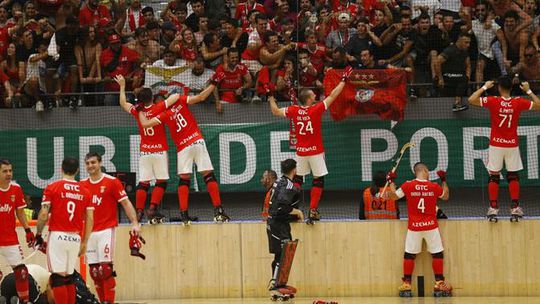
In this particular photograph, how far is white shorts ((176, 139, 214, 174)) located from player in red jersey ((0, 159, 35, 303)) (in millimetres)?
2957

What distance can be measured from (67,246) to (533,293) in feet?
24.2

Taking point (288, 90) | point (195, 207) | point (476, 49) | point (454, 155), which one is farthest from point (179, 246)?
point (476, 49)

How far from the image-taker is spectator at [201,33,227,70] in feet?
61.6

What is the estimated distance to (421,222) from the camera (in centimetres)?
1619

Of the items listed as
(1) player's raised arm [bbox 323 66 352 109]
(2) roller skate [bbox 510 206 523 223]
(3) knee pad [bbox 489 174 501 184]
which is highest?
(1) player's raised arm [bbox 323 66 352 109]

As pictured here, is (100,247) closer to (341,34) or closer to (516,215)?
(516,215)

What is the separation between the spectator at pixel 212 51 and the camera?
18.8 metres

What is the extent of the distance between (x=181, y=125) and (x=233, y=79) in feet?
6.76

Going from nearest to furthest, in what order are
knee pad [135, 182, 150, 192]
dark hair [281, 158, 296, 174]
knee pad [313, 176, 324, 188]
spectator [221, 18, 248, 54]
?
1. dark hair [281, 158, 296, 174]
2. knee pad [313, 176, 324, 188]
3. knee pad [135, 182, 150, 192]
4. spectator [221, 18, 248, 54]

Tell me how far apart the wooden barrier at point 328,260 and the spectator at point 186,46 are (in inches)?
134

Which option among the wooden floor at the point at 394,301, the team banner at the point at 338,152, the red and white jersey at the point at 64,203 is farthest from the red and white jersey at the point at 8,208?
the team banner at the point at 338,152

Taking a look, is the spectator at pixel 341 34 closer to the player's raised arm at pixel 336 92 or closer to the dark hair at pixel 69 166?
the player's raised arm at pixel 336 92

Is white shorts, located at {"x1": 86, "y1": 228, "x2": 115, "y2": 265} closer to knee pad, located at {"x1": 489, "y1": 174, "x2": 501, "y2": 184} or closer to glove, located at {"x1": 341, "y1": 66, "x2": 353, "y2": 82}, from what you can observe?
glove, located at {"x1": 341, "y1": 66, "x2": 353, "y2": 82}

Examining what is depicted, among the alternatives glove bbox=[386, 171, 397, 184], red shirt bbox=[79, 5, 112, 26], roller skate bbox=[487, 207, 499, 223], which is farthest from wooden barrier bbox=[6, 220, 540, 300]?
red shirt bbox=[79, 5, 112, 26]
